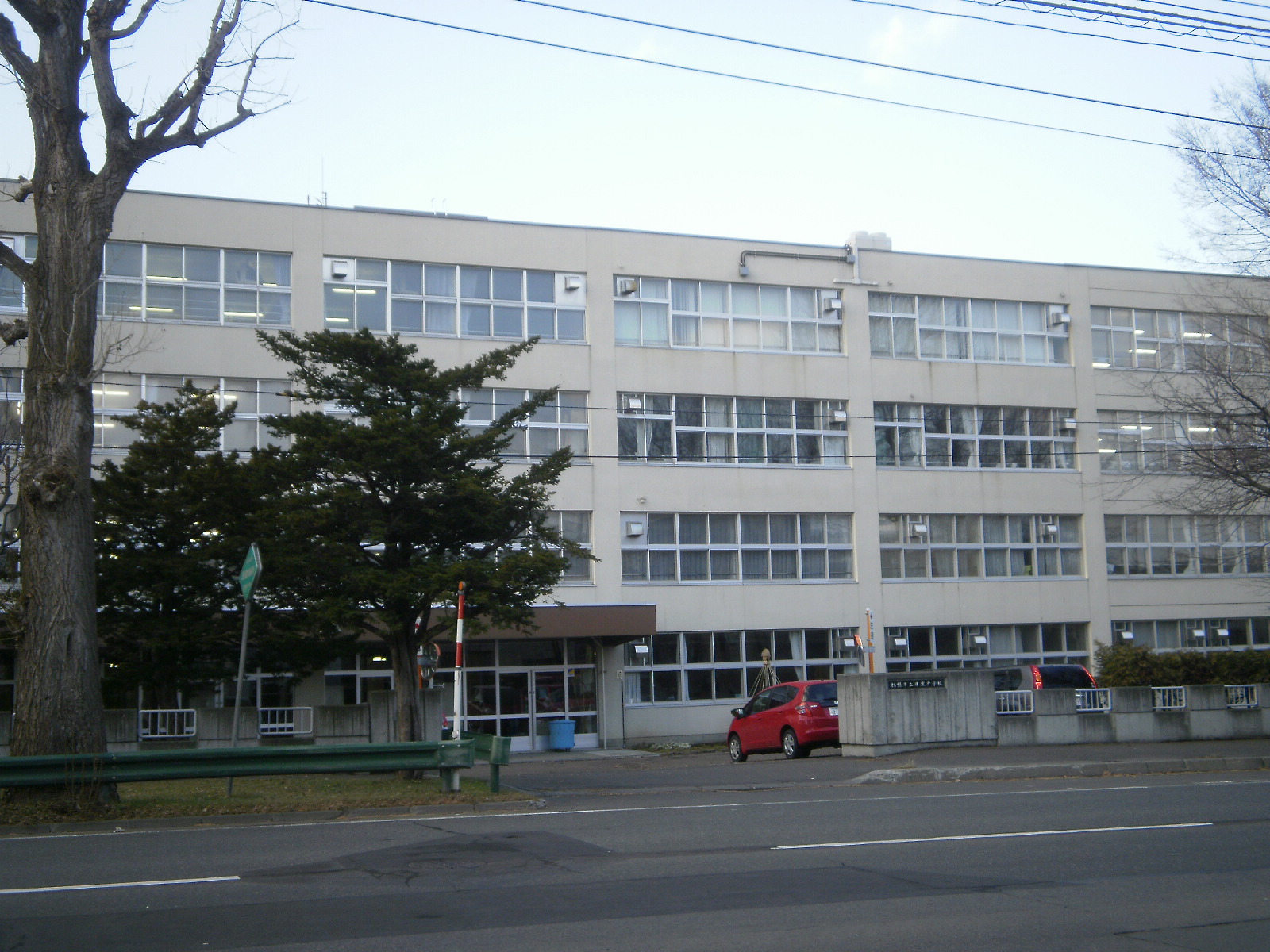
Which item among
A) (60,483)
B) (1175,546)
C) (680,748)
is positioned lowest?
(680,748)

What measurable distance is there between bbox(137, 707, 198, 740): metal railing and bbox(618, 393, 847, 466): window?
1345cm

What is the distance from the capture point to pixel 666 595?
32094 millimetres

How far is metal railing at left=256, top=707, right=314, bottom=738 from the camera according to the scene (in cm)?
2391

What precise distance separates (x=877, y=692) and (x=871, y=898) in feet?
43.5

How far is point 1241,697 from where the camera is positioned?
922 inches

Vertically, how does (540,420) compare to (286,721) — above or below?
above

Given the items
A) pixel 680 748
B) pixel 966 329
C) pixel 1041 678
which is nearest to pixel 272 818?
pixel 1041 678

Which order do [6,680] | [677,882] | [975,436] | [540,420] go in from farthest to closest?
[975,436] → [540,420] → [6,680] → [677,882]

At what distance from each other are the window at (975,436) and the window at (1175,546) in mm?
2731

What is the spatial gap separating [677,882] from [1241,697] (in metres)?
18.9

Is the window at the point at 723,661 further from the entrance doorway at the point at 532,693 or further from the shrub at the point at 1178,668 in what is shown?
the shrub at the point at 1178,668

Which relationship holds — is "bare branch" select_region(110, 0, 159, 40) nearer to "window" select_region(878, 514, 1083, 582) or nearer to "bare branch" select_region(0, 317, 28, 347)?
"bare branch" select_region(0, 317, 28, 347)

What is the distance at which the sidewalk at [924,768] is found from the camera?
17.4 meters

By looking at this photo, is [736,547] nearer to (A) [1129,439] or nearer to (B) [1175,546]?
(A) [1129,439]
